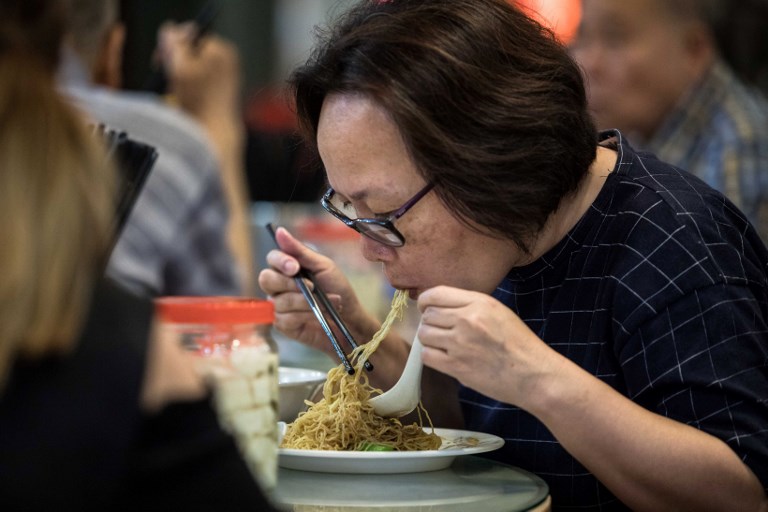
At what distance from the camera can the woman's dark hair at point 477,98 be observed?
1.77 meters

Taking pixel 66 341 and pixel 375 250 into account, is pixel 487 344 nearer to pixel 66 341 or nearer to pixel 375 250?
pixel 375 250

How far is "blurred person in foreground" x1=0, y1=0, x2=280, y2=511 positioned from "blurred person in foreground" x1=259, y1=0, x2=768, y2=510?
72 centimetres

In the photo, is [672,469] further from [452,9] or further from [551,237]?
[452,9]

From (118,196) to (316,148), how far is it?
0.46m

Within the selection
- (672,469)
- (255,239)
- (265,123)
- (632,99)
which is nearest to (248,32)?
(265,123)

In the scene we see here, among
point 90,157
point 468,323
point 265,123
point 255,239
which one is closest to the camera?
point 90,157

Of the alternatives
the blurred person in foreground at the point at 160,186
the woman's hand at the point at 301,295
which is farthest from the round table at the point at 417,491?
the blurred person in foreground at the point at 160,186

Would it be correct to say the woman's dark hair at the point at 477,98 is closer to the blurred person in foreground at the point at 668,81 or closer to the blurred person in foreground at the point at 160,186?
the blurred person in foreground at the point at 160,186

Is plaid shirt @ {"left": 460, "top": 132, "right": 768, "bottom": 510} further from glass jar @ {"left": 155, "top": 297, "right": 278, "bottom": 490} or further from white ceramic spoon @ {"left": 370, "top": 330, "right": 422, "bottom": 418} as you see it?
glass jar @ {"left": 155, "top": 297, "right": 278, "bottom": 490}

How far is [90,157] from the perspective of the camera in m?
0.91

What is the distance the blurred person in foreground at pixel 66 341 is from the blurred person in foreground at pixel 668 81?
3374mm

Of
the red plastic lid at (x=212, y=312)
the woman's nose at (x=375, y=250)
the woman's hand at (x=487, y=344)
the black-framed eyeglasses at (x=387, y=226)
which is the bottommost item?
the woman's hand at (x=487, y=344)

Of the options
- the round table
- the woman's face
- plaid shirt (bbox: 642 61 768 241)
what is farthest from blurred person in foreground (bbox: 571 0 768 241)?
the round table

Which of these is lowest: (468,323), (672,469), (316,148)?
(672,469)
